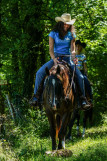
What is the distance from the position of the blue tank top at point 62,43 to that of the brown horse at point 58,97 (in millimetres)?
490

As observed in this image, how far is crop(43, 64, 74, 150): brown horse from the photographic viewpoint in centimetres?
755

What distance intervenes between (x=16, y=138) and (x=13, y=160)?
3.11m

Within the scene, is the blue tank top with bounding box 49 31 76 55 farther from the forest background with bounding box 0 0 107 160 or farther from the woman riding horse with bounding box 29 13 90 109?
the forest background with bounding box 0 0 107 160

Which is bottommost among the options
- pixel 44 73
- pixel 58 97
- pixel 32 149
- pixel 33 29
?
pixel 32 149

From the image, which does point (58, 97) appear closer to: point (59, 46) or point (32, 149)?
point (59, 46)

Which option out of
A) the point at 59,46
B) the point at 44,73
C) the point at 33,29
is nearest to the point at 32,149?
the point at 44,73

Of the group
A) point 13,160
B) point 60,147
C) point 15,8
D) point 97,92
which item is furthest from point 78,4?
point 13,160

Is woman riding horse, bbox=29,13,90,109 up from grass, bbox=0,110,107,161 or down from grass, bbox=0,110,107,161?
up

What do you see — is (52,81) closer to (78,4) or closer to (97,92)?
(78,4)

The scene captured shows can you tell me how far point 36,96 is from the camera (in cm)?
850

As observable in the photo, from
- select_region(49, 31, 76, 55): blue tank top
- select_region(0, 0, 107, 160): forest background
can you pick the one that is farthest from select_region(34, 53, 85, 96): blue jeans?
select_region(0, 0, 107, 160): forest background

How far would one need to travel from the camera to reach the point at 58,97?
7645 mm

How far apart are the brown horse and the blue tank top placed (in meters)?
0.49

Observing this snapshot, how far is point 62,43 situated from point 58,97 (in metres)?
1.70
